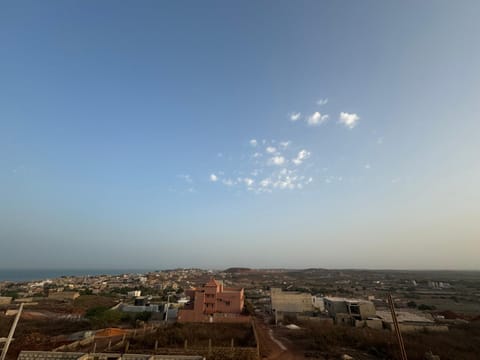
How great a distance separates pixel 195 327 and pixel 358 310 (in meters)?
19.3

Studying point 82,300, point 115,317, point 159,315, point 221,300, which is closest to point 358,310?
point 221,300

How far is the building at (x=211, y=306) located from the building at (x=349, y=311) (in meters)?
11.1

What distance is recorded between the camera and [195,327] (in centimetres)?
2209

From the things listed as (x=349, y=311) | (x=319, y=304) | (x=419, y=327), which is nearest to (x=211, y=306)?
(x=349, y=311)

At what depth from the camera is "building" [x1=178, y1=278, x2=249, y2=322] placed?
27.1 metres

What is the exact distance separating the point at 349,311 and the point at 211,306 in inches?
626

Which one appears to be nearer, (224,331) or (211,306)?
(224,331)

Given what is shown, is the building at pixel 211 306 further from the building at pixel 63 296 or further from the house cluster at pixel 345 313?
the building at pixel 63 296

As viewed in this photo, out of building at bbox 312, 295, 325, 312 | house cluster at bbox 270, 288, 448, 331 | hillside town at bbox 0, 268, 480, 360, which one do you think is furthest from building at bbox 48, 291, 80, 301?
building at bbox 312, 295, 325, 312

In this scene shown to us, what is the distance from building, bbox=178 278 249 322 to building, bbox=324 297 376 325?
11.1m

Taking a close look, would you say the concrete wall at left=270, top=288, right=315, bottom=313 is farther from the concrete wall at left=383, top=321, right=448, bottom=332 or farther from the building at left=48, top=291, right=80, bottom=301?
the building at left=48, top=291, right=80, bottom=301

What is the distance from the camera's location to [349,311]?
1204 inches

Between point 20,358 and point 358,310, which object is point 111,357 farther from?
point 358,310

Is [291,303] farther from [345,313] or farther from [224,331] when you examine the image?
[224,331]
